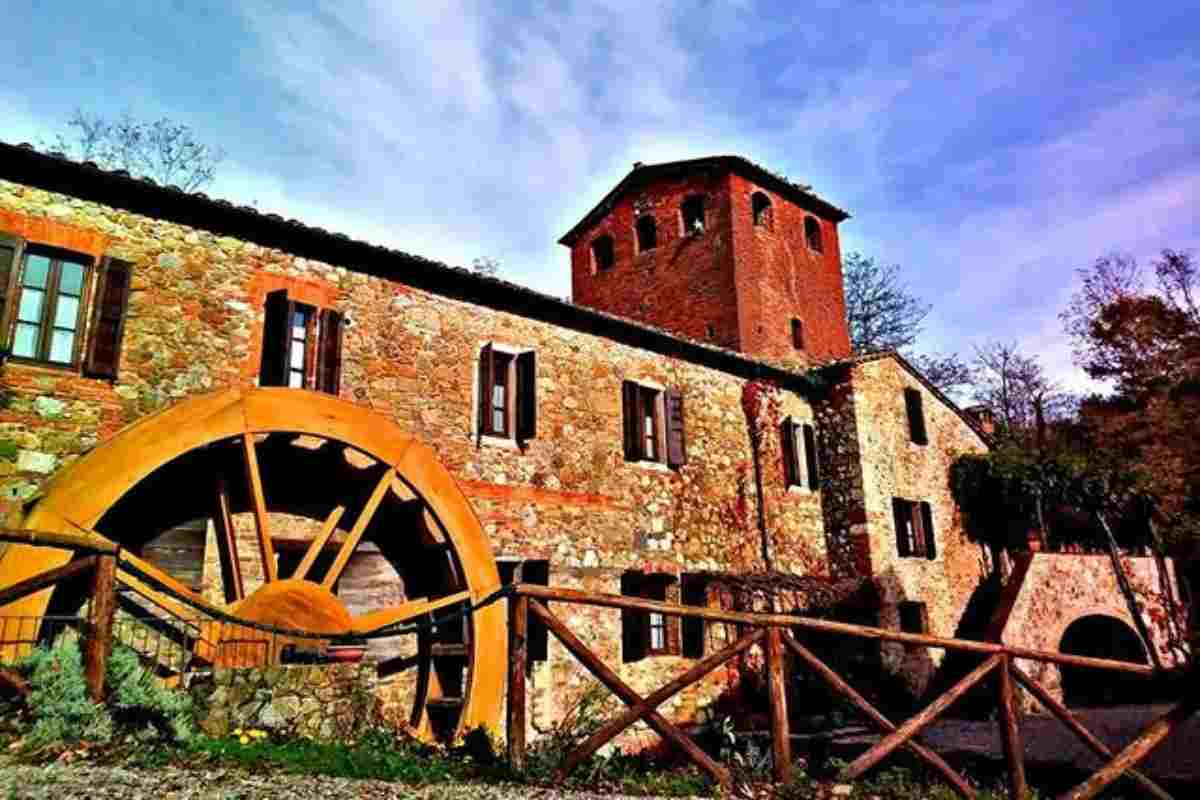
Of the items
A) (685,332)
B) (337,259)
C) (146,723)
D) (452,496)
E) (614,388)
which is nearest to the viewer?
(146,723)

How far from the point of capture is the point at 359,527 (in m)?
7.60

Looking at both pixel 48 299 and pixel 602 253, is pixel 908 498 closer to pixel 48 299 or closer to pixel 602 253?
pixel 602 253

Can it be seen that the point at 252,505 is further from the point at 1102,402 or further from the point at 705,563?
the point at 1102,402

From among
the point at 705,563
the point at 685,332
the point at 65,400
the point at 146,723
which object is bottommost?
the point at 146,723

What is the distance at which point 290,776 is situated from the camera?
4137 millimetres

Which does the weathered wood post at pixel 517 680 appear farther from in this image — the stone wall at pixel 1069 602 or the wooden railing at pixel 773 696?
the stone wall at pixel 1069 602

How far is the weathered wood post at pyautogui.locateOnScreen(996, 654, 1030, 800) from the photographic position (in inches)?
201

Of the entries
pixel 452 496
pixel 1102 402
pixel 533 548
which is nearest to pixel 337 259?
pixel 452 496

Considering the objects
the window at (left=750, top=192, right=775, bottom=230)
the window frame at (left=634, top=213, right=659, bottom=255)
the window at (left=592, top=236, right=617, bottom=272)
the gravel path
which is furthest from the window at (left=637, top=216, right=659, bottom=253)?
the gravel path

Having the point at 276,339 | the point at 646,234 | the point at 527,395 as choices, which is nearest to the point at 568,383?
the point at 527,395

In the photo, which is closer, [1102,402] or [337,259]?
[337,259]

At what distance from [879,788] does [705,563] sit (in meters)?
6.93

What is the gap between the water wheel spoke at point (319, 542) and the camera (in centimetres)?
725

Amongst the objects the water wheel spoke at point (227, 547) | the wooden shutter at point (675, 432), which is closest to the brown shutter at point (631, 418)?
the wooden shutter at point (675, 432)
